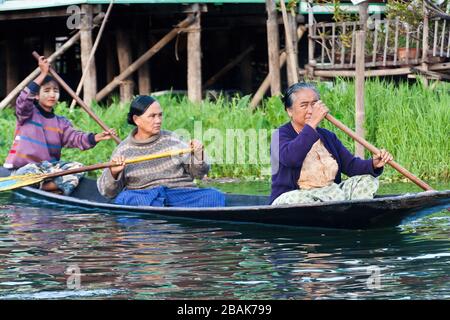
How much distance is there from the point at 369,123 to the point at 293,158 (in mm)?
4516

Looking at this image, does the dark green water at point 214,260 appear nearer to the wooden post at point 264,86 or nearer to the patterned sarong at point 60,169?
the patterned sarong at point 60,169

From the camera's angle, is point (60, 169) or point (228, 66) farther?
point (228, 66)

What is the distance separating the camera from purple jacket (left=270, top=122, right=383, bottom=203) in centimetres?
787

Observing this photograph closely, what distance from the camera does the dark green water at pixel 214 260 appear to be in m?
6.66

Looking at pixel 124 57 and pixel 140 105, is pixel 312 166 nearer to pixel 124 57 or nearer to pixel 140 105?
pixel 140 105

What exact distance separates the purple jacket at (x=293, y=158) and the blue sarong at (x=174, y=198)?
40.4 inches

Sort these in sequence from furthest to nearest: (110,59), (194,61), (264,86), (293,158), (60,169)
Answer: (110,59) < (264,86) < (194,61) < (60,169) < (293,158)

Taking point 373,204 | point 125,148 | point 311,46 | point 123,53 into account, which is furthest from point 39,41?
point 373,204

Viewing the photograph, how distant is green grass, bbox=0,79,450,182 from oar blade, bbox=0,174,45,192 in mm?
2610

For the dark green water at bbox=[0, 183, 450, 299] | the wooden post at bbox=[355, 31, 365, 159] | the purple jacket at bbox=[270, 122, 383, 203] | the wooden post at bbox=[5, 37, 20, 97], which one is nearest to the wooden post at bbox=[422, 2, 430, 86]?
the wooden post at bbox=[355, 31, 365, 159]

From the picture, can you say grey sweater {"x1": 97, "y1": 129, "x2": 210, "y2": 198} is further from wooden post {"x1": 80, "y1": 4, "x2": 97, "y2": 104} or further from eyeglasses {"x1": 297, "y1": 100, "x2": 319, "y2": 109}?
wooden post {"x1": 80, "y1": 4, "x2": 97, "y2": 104}

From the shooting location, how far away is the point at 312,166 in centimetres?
819

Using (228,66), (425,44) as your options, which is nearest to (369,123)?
(425,44)

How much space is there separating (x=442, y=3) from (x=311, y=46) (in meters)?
2.14
